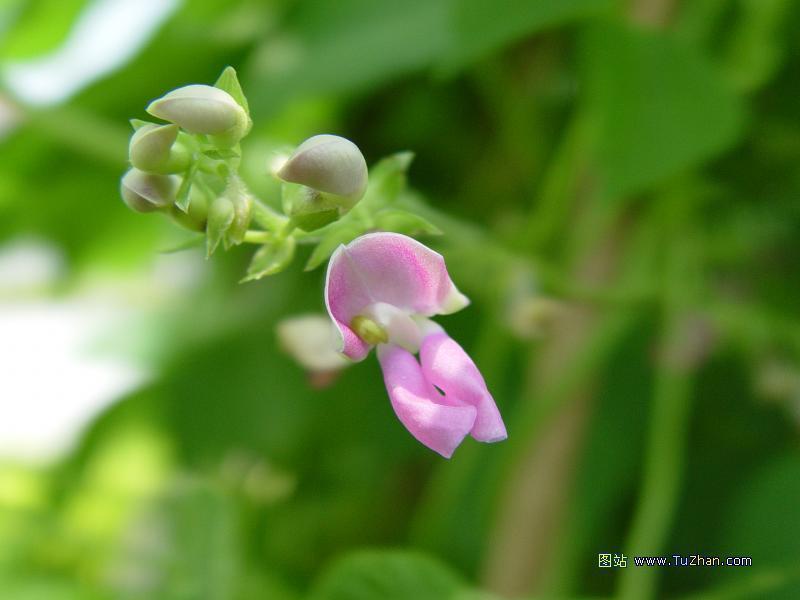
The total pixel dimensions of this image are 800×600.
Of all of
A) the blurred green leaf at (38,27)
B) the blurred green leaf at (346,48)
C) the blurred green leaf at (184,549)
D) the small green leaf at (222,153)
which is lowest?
the blurred green leaf at (184,549)

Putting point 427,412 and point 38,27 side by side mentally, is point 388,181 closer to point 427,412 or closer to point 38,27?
point 427,412

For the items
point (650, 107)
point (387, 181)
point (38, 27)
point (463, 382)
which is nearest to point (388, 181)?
point (387, 181)

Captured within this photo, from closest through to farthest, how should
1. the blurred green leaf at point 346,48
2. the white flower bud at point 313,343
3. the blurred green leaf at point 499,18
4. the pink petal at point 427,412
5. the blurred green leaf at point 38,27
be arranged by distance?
the pink petal at point 427,412 < the white flower bud at point 313,343 < the blurred green leaf at point 499,18 < the blurred green leaf at point 346,48 < the blurred green leaf at point 38,27

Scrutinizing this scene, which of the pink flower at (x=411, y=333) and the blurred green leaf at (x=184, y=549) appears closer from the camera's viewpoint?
the pink flower at (x=411, y=333)

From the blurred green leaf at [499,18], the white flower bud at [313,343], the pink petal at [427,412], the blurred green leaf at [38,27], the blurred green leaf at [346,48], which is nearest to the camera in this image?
the pink petal at [427,412]

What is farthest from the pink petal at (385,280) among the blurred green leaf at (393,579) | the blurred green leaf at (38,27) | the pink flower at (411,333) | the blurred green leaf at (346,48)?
the blurred green leaf at (38,27)

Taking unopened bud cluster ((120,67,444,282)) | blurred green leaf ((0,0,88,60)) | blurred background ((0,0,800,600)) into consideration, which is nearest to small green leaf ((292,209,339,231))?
unopened bud cluster ((120,67,444,282))

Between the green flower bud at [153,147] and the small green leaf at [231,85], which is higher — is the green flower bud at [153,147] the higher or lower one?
the lower one

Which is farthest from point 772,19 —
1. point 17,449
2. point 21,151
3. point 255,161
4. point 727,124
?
point 17,449

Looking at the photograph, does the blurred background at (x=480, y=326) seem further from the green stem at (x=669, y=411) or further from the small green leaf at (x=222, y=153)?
the small green leaf at (x=222, y=153)
